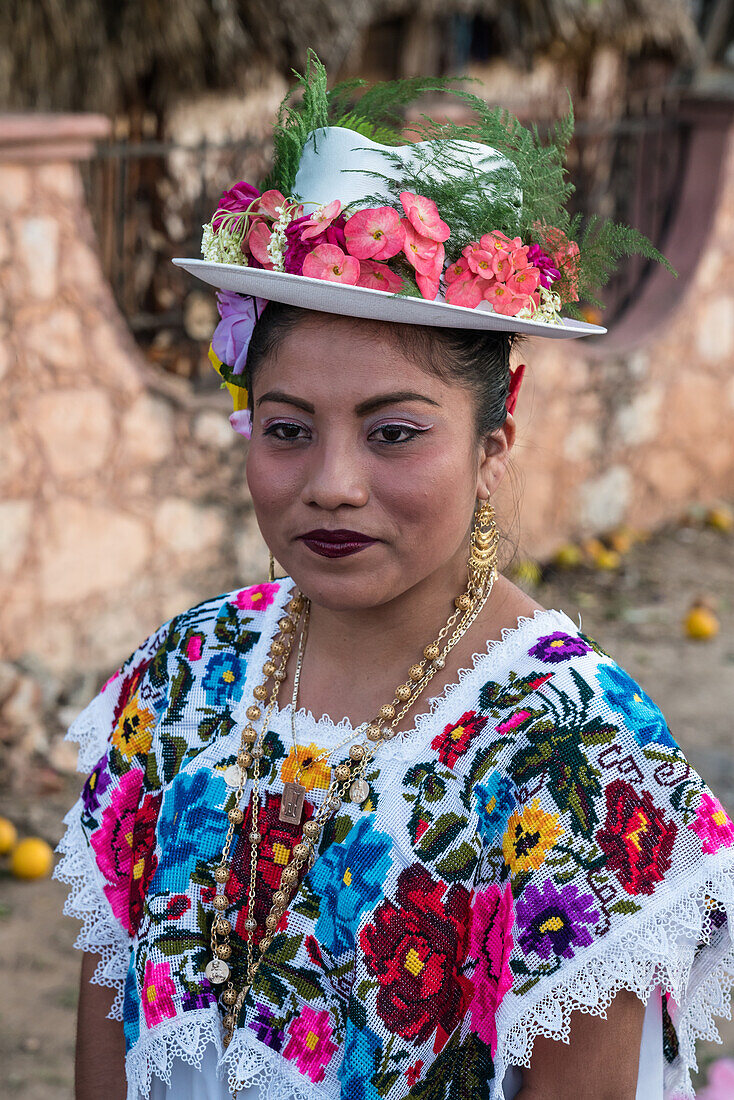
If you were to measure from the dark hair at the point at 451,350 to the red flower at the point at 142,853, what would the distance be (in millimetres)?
700

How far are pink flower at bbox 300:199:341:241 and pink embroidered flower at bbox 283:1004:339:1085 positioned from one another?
104 centimetres

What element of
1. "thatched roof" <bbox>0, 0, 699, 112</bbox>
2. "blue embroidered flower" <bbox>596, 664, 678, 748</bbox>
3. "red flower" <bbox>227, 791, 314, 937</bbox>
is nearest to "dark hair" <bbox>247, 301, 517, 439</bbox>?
"blue embroidered flower" <bbox>596, 664, 678, 748</bbox>

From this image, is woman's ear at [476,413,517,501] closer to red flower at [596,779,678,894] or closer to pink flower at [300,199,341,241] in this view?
pink flower at [300,199,341,241]

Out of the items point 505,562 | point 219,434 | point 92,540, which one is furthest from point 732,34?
point 505,562

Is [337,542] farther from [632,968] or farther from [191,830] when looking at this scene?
[632,968]

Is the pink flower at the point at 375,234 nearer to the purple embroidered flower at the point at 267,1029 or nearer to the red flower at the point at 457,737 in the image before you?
the red flower at the point at 457,737

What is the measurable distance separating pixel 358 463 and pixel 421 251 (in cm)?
29

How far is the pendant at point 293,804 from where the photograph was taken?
1628mm

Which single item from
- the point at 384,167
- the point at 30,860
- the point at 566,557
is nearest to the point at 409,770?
the point at 384,167

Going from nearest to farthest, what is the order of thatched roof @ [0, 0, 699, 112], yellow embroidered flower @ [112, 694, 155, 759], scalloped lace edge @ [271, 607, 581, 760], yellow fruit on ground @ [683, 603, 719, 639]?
scalloped lace edge @ [271, 607, 581, 760] < yellow embroidered flower @ [112, 694, 155, 759] < thatched roof @ [0, 0, 699, 112] < yellow fruit on ground @ [683, 603, 719, 639]

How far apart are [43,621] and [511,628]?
3.30 m

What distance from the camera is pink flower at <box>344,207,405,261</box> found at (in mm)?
1486

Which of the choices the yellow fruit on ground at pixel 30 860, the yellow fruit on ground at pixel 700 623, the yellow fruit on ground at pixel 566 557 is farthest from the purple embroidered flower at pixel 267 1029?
the yellow fruit on ground at pixel 566 557

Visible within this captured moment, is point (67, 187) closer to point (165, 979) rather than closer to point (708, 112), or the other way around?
point (165, 979)
